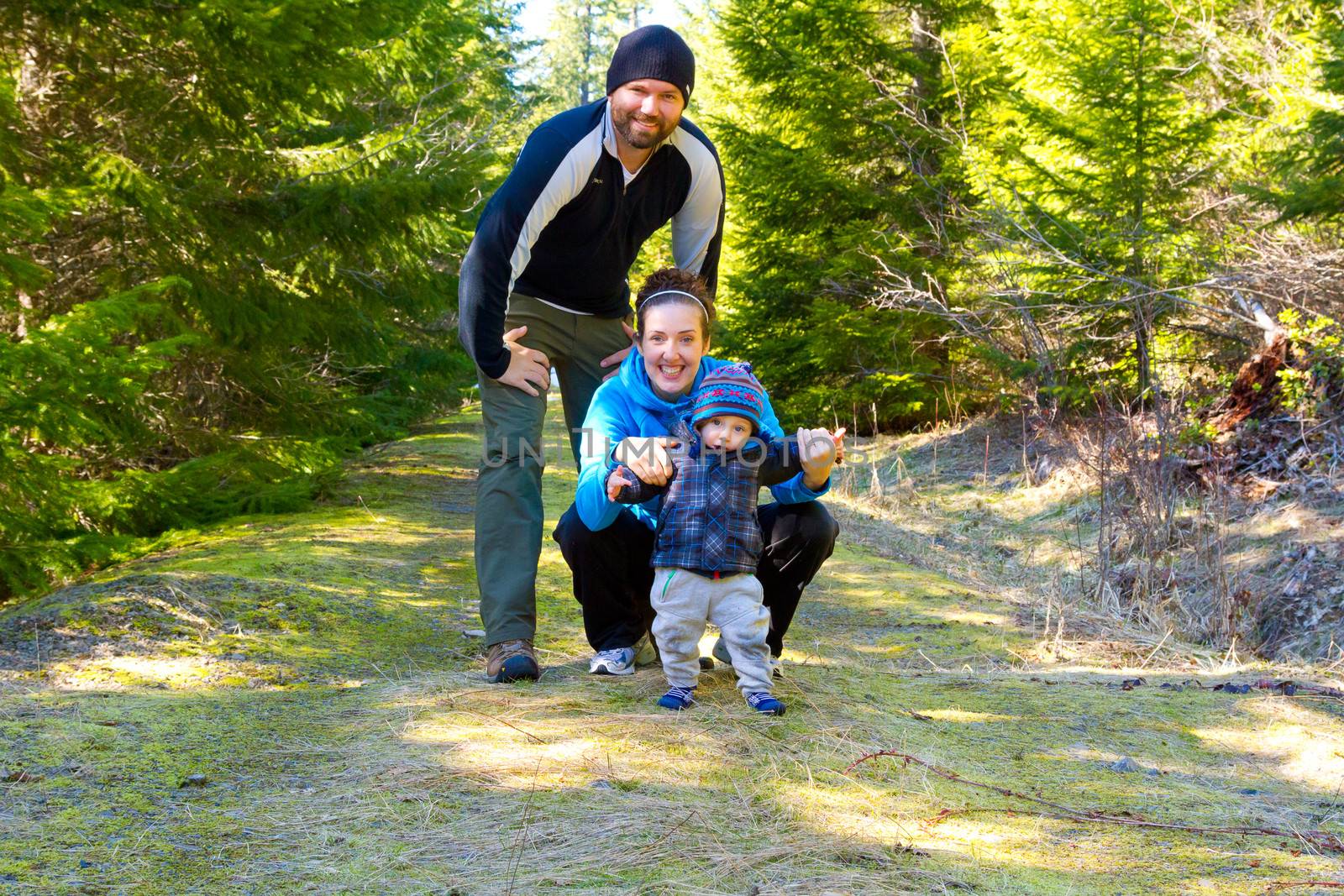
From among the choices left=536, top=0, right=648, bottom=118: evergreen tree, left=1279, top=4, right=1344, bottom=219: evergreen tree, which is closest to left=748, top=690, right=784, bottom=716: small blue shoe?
left=1279, top=4, right=1344, bottom=219: evergreen tree

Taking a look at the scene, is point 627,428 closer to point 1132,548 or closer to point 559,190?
point 559,190

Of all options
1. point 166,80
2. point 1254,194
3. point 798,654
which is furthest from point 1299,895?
point 166,80

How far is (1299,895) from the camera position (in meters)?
2.35

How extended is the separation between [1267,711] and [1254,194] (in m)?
4.69

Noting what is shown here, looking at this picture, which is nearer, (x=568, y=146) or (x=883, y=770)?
(x=883, y=770)

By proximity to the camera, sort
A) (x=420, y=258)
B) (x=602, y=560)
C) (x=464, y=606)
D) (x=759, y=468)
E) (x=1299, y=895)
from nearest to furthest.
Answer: (x=1299, y=895), (x=759, y=468), (x=602, y=560), (x=464, y=606), (x=420, y=258)

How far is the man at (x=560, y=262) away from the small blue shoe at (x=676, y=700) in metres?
0.60

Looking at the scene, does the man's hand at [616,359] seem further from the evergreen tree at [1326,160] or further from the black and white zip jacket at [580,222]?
the evergreen tree at [1326,160]

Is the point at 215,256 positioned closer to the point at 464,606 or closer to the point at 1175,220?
the point at 464,606

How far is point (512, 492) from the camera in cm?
402

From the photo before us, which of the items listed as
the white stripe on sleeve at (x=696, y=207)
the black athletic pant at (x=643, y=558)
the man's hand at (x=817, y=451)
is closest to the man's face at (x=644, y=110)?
the white stripe on sleeve at (x=696, y=207)

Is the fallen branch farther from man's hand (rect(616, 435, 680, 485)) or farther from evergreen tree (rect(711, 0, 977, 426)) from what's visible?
evergreen tree (rect(711, 0, 977, 426))

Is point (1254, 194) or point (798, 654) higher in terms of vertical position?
point (1254, 194)

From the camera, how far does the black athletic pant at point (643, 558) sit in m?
3.68
